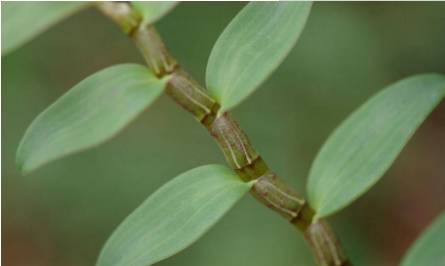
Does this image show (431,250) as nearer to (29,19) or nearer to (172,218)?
(172,218)

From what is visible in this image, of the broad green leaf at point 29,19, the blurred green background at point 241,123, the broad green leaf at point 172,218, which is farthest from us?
the blurred green background at point 241,123

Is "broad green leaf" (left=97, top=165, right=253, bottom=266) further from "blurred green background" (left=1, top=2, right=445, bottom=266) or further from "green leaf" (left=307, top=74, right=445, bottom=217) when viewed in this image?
"blurred green background" (left=1, top=2, right=445, bottom=266)

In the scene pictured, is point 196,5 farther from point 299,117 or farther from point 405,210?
point 405,210

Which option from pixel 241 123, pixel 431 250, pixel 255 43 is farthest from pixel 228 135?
pixel 241 123

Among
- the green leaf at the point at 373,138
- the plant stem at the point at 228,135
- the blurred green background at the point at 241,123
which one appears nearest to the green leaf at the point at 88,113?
the plant stem at the point at 228,135

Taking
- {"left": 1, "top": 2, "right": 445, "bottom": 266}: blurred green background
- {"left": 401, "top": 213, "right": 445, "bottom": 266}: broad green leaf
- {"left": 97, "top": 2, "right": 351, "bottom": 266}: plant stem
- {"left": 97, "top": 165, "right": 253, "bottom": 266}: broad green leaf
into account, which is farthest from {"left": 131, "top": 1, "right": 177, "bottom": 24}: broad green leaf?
{"left": 1, "top": 2, "right": 445, "bottom": 266}: blurred green background

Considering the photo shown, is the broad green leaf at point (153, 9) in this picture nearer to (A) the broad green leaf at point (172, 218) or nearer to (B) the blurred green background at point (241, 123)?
(A) the broad green leaf at point (172, 218)

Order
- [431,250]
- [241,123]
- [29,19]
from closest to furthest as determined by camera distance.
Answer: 1. [29,19]
2. [431,250]
3. [241,123]
